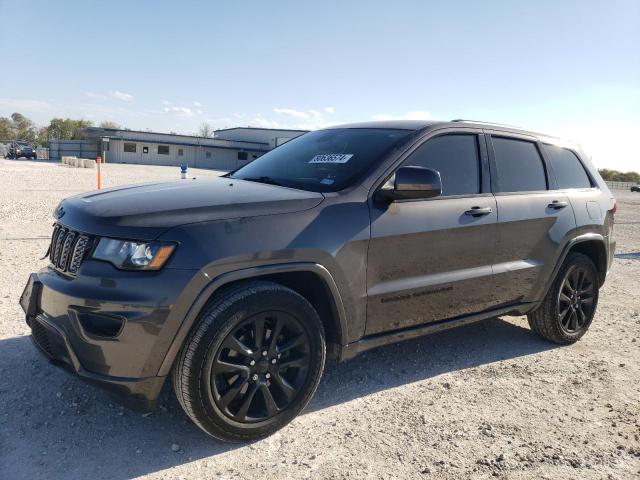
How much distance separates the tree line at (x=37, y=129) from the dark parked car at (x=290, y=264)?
94058 mm

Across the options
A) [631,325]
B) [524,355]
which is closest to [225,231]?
[524,355]

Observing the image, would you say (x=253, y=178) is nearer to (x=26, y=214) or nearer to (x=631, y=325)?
(x=631, y=325)

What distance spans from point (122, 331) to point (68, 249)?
0.66 meters

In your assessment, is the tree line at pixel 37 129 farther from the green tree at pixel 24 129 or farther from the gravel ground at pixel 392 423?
the gravel ground at pixel 392 423

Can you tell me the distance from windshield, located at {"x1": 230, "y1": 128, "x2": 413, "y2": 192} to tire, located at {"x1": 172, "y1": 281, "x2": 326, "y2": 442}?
33.3 inches

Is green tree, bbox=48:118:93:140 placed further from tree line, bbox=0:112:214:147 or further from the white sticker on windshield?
the white sticker on windshield

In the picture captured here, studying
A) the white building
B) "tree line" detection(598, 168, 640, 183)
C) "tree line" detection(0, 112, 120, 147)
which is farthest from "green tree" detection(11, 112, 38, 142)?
"tree line" detection(598, 168, 640, 183)

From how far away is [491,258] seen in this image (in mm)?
3703

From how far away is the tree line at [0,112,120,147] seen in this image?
90250 mm

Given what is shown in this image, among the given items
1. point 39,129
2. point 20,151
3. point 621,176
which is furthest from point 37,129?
point 621,176

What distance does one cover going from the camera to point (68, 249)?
2.68 m

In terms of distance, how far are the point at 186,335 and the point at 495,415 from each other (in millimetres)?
2036

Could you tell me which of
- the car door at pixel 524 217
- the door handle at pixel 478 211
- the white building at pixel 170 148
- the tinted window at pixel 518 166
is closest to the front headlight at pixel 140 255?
the door handle at pixel 478 211

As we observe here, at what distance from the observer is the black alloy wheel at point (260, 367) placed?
262cm
